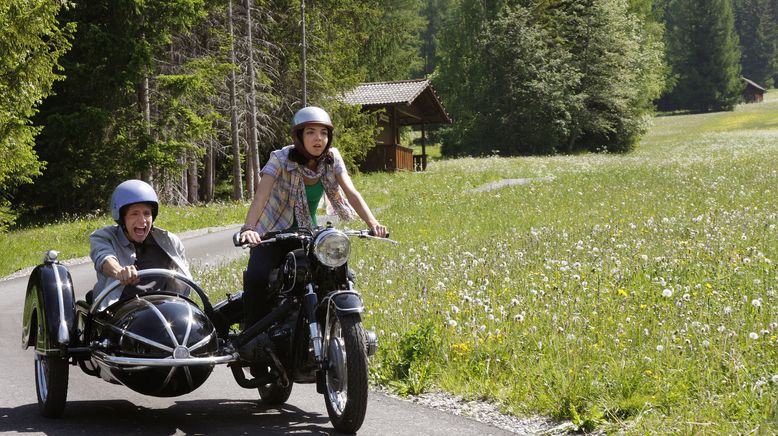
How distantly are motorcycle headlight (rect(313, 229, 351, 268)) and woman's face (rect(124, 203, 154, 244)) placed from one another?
64.3 inches

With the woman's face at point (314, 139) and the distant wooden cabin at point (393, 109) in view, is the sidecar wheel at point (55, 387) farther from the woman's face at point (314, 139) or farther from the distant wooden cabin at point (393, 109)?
the distant wooden cabin at point (393, 109)

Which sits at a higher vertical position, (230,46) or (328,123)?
(230,46)

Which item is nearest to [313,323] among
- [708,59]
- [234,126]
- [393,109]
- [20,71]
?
[20,71]

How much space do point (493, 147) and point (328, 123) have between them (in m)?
63.2

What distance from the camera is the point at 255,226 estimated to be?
6.30 metres

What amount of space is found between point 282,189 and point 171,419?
5.69 ft

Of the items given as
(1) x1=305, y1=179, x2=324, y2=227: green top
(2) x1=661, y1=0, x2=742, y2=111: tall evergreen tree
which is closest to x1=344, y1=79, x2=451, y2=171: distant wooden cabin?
(1) x1=305, y1=179, x2=324, y2=227: green top

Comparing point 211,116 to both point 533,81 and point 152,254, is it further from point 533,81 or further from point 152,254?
point 533,81

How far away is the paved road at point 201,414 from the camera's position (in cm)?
577

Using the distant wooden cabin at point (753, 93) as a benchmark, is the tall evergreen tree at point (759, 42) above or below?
above

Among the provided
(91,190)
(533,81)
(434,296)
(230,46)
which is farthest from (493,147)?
(434,296)

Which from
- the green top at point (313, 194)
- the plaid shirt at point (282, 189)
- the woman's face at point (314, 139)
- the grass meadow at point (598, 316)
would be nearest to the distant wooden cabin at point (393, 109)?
the grass meadow at point (598, 316)

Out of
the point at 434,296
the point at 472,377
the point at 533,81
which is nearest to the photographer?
the point at 472,377

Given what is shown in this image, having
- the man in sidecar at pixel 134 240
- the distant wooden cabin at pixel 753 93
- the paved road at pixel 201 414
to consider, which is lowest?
the paved road at pixel 201 414
